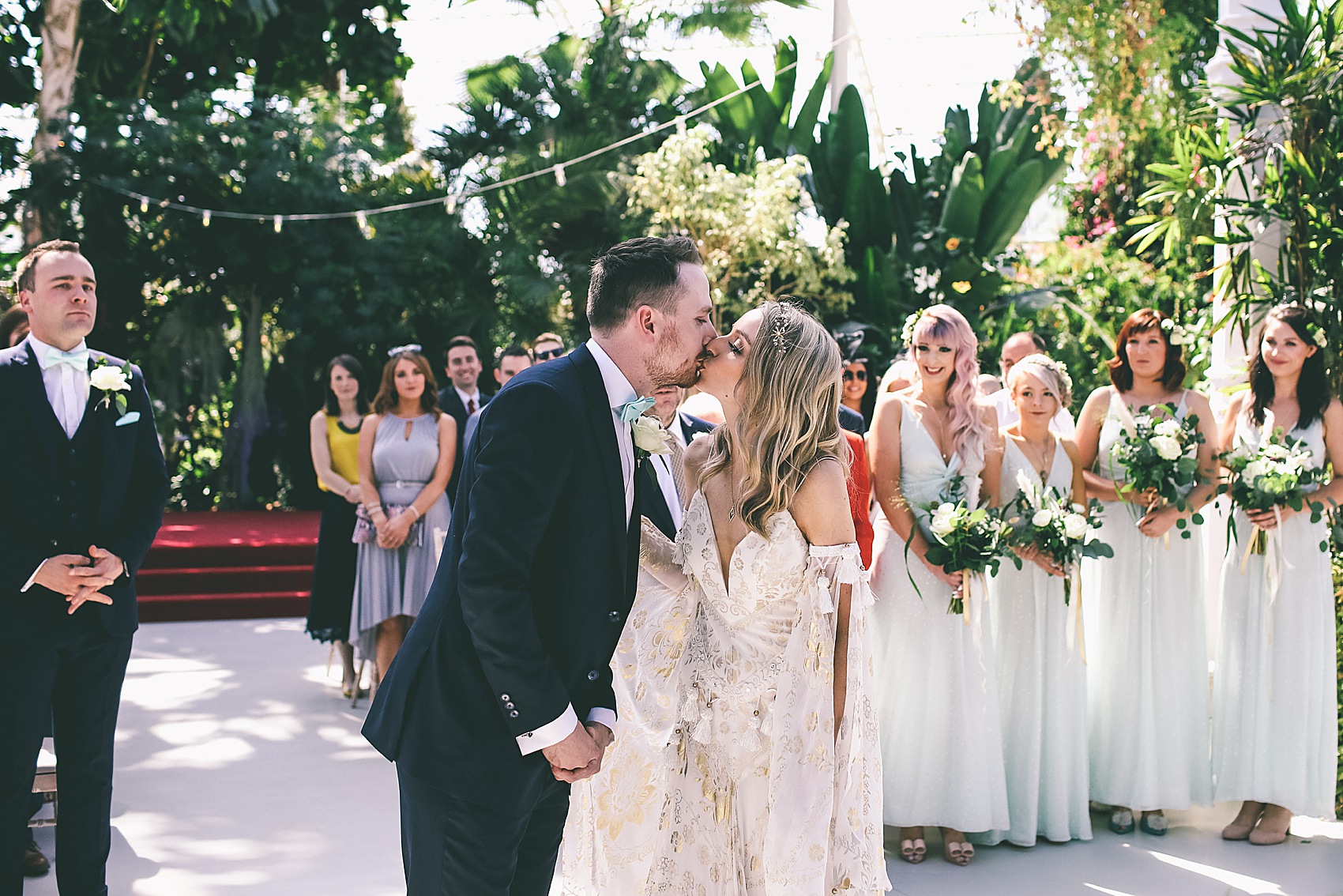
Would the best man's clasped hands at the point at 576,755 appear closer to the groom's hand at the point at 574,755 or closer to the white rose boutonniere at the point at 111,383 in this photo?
the groom's hand at the point at 574,755

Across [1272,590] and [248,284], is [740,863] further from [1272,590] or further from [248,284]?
[248,284]

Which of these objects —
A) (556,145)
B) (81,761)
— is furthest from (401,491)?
(556,145)

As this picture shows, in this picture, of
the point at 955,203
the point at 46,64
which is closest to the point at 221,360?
the point at 46,64

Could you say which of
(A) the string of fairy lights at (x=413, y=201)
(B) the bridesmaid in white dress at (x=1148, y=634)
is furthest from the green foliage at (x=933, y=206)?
(B) the bridesmaid in white dress at (x=1148, y=634)

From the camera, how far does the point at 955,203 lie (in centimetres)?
1322

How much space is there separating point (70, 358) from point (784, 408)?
231 cm

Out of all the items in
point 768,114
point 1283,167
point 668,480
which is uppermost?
point 768,114

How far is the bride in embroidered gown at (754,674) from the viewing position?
3.16m

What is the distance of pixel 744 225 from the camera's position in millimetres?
12539

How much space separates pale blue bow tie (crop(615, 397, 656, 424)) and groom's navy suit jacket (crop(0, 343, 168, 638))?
6.85 ft

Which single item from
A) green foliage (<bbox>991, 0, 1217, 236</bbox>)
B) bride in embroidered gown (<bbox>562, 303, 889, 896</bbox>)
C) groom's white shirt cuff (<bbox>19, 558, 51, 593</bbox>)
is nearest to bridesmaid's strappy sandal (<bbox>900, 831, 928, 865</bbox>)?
bride in embroidered gown (<bbox>562, 303, 889, 896</bbox>)

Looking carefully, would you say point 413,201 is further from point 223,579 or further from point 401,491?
point 401,491

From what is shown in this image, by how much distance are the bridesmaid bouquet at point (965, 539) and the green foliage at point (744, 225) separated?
7.98m

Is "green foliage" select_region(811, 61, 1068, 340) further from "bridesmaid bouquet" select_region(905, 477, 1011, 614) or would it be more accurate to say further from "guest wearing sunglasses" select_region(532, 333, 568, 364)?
"bridesmaid bouquet" select_region(905, 477, 1011, 614)
